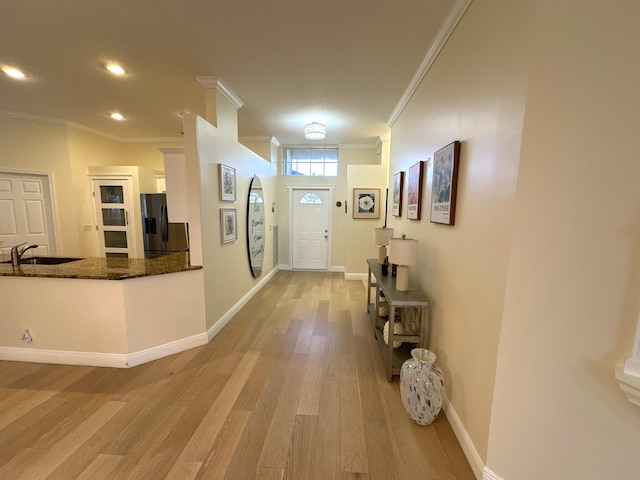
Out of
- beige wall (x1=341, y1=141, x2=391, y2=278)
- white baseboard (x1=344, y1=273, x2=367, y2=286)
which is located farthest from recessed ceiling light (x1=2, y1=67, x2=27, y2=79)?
white baseboard (x1=344, y1=273, x2=367, y2=286)

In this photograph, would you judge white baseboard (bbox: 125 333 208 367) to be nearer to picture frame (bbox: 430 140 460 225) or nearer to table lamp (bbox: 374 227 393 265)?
table lamp (bbox: 374 227 393 265)

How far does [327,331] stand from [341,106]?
2.90 metres

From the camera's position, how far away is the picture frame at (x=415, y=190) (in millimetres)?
2439

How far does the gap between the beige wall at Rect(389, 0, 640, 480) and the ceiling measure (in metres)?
0.86

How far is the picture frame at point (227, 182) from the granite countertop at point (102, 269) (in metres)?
0.86

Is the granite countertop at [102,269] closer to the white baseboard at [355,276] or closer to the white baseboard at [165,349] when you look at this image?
the white baseboard at [165,349]

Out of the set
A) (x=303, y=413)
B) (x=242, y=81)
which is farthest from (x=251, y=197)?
(x=303, y=413)

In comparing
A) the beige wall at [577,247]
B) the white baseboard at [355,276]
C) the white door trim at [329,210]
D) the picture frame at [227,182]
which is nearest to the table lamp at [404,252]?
the beige wall at [577,247]

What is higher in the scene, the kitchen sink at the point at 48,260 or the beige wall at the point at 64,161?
the beige wall at the point at 64,161

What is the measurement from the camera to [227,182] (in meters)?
3.14

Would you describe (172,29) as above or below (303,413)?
above

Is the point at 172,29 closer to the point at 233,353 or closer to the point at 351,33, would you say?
the point at 351,33

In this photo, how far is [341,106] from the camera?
3463 mm

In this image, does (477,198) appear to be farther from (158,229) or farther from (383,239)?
(158,229)
